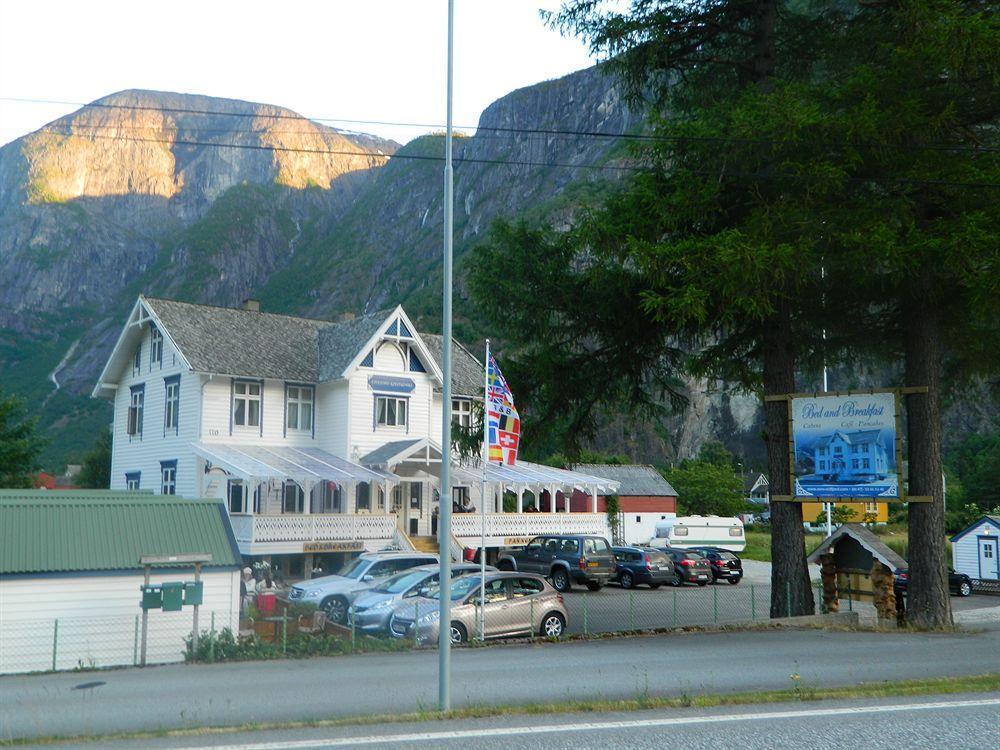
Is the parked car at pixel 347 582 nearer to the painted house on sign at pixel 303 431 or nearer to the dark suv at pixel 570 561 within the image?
the dark suv at pixel 570 561

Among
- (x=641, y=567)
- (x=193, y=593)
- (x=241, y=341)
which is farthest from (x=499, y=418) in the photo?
(x=241, y=341)

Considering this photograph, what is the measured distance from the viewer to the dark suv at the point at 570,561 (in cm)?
3128

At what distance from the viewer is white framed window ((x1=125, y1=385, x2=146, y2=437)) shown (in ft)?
126

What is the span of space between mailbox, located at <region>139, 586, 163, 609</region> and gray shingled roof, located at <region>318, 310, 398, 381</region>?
17987 millimetres

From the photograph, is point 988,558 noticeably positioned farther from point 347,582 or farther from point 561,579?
point 347,582

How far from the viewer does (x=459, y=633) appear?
19.0m

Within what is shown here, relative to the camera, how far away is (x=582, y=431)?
23484mm

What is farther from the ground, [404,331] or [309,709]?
[404,331]

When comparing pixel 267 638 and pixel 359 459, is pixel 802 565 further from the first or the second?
pixel 359 459

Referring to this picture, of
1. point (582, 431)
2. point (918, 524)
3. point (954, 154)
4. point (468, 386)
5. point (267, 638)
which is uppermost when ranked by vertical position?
point (954, 154)

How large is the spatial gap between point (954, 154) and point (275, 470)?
22032 mm

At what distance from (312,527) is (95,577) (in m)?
13.3

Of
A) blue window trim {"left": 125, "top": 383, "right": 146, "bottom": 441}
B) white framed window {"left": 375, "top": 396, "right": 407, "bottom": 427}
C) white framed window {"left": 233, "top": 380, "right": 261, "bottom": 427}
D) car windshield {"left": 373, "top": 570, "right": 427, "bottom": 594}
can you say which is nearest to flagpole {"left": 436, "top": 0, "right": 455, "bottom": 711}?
car windshield {"left": 373, "top": 570, "right": 427, "bottom": 594}

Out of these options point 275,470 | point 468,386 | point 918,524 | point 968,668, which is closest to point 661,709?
point 968,668
